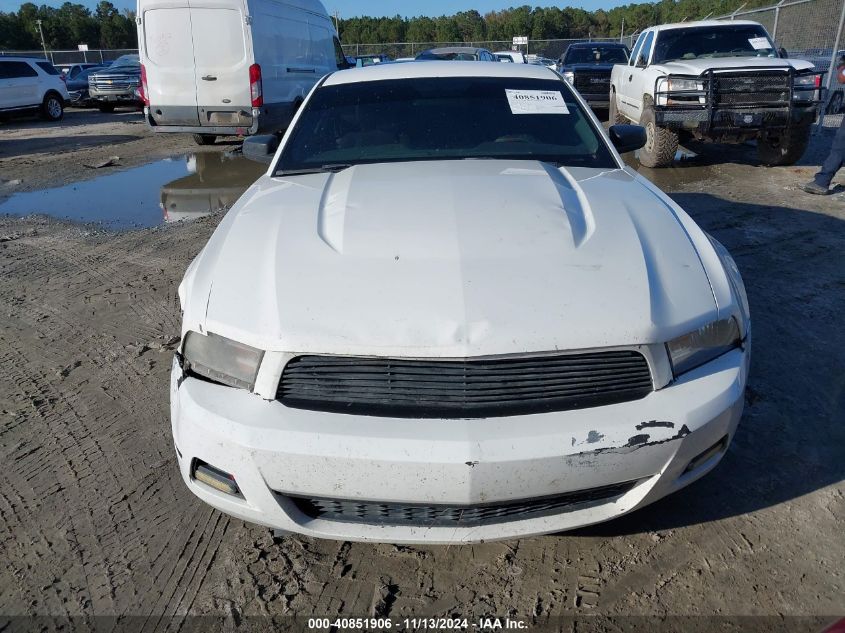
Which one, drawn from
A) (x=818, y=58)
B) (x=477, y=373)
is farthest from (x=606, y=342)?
(x=818, y=58)

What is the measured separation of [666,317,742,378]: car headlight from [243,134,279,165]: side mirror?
8.40 feet

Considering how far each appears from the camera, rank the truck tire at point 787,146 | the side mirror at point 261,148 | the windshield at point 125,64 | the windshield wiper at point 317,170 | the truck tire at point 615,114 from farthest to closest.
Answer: the windshield at point 125,64 → the truck tire at point 615,114 → the truck tire at point 787,146 → the side mirror at point 261,148 → the windshield wiper at point 317,170

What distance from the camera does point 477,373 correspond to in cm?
191

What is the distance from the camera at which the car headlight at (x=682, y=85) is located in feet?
27.1

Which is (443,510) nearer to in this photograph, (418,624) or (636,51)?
(418,624)

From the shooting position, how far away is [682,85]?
834 centimetres

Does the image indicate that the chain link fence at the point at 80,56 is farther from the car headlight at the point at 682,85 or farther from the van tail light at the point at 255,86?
the car headlight at the point at 682,85

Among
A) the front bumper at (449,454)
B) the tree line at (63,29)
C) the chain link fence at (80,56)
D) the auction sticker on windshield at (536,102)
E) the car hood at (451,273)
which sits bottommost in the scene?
the front bumper at (449,454)

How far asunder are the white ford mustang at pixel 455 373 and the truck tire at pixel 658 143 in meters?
7.02

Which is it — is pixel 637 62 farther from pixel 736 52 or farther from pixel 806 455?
pixel 806 455

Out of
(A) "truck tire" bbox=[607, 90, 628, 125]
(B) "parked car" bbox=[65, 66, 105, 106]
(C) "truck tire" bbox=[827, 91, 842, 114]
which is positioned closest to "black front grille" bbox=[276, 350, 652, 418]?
(A) "truck tire" bbox=[607, 90, 628, 125]

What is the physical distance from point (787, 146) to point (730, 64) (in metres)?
1.42

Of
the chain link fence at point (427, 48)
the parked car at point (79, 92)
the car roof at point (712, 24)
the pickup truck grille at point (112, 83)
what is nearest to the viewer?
the car roof at point (712, 24)

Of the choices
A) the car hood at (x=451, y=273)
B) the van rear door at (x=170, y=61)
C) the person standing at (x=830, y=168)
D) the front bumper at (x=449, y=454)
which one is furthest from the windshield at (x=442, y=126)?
the van rear door at (x=170, y=61)
